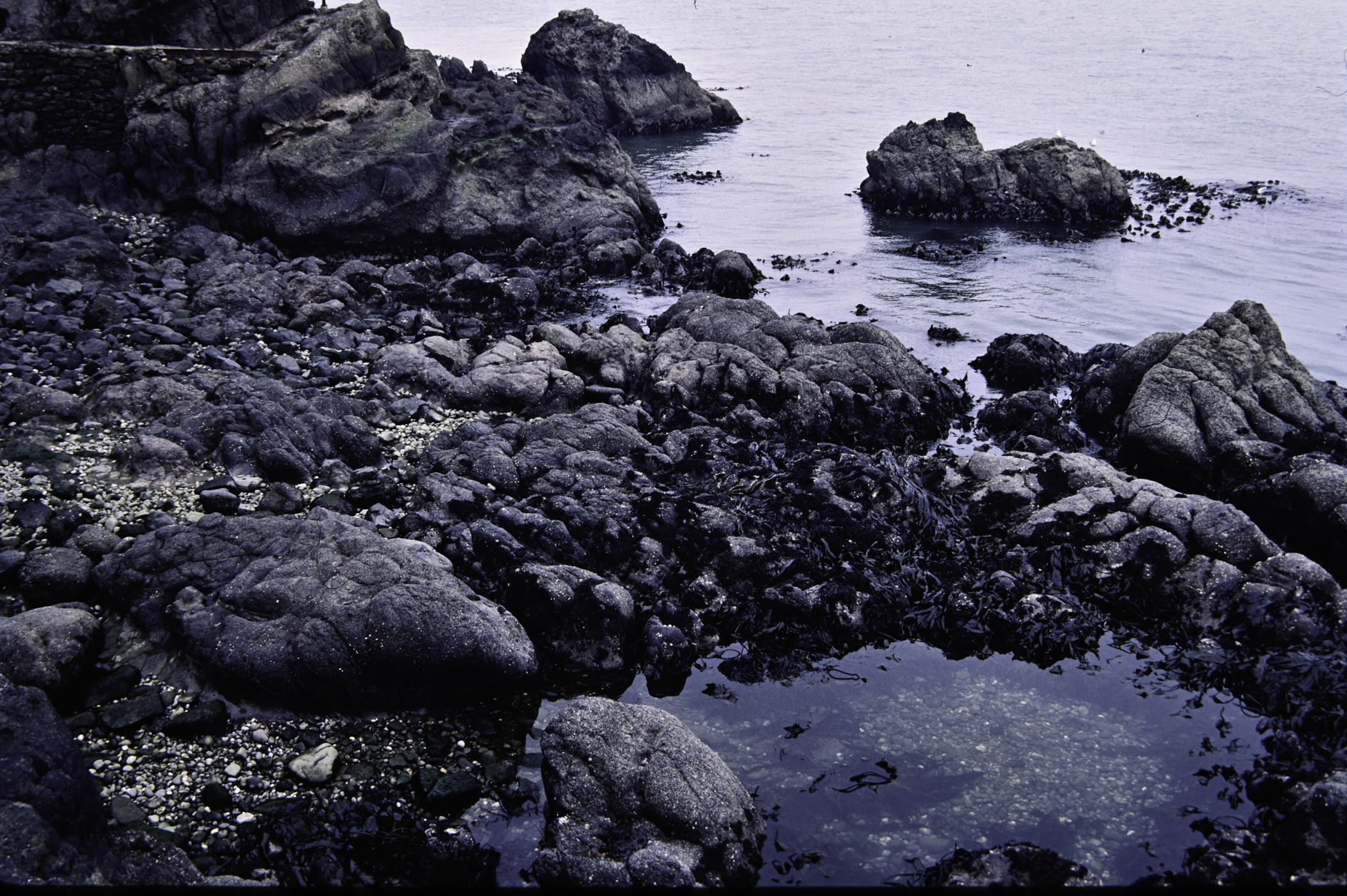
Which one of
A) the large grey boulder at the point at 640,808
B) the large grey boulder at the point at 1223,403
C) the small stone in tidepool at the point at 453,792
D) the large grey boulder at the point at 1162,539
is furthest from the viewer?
the large grey boulder at the point at 1223,403

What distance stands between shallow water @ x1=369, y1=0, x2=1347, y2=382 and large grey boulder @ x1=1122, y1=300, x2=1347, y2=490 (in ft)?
15.7

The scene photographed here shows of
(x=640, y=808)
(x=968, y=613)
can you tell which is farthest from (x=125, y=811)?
(x=968, y=613)

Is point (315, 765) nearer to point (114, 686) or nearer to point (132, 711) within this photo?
point (132, 711)

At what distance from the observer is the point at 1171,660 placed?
10.1 meters

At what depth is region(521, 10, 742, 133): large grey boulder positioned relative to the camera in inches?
2096

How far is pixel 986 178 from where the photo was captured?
3338 cm

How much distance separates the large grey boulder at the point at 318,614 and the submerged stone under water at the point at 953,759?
1216 millimetres

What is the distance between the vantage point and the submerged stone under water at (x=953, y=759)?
25.1 feet

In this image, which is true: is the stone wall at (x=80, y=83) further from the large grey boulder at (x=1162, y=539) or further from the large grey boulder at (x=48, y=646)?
the large grey boulder at (x=1162, y=539)

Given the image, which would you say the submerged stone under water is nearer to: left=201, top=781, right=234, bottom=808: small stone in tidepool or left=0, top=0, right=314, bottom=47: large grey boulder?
left=201, top=781, right=234, bottom=808: small stone in tidepool

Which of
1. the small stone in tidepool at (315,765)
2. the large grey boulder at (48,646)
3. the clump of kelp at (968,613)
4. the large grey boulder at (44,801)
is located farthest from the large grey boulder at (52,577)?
the clump of kelp at (968,613)

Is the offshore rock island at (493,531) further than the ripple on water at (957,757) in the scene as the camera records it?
No

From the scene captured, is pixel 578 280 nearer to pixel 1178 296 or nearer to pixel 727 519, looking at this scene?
pixel 727 519

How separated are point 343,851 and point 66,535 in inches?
245
